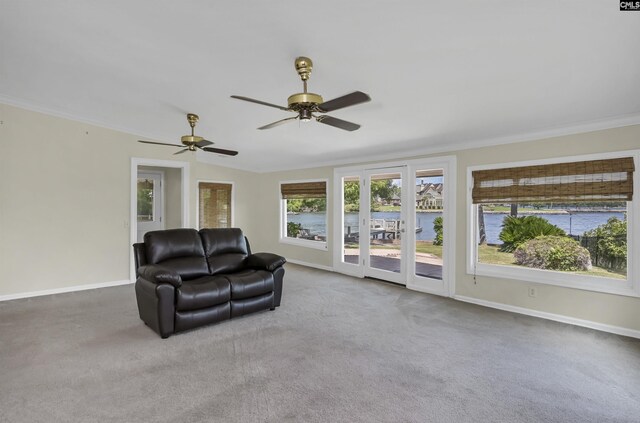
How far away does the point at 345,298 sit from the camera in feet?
14.7

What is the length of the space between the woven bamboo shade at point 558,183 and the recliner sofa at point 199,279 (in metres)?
2.96

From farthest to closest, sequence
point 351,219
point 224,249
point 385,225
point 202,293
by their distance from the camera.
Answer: point 351,219 < point 385,225 < point 224,249 < point 202,293

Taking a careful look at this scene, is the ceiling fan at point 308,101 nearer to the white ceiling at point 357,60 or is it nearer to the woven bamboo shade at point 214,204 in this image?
the white ceiling at point 357,60

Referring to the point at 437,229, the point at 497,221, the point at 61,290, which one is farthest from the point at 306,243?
the point at 61,290

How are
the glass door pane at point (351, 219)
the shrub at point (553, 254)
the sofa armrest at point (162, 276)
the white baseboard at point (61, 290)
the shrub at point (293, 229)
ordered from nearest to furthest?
the sofa armrest at point (162, 276) < the shrub at point (553, 254) < the white baseboard at point (61, 290) < the glass door pane at point (351, 219) < the shrub at point (293, 229)

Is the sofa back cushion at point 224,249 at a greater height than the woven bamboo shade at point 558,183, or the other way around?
the woven bamboo shade at point 558,183

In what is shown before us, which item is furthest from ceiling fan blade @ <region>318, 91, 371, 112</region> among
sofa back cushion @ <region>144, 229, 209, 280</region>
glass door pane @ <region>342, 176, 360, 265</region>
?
glass door pane @ <region>342, 176, 360, 265</region>

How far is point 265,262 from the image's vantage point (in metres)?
4.00

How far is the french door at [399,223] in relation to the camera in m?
4.68

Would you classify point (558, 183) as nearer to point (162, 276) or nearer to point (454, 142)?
point (454, 142)

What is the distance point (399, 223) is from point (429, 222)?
0.51 metres

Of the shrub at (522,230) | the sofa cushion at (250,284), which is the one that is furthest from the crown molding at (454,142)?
the sofa cushion at (250,284)

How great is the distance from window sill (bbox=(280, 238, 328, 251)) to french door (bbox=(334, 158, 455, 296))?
0.43 m

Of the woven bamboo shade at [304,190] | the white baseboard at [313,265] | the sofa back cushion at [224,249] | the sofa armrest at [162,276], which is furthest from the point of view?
the woven bamboo shade at [304,190]
